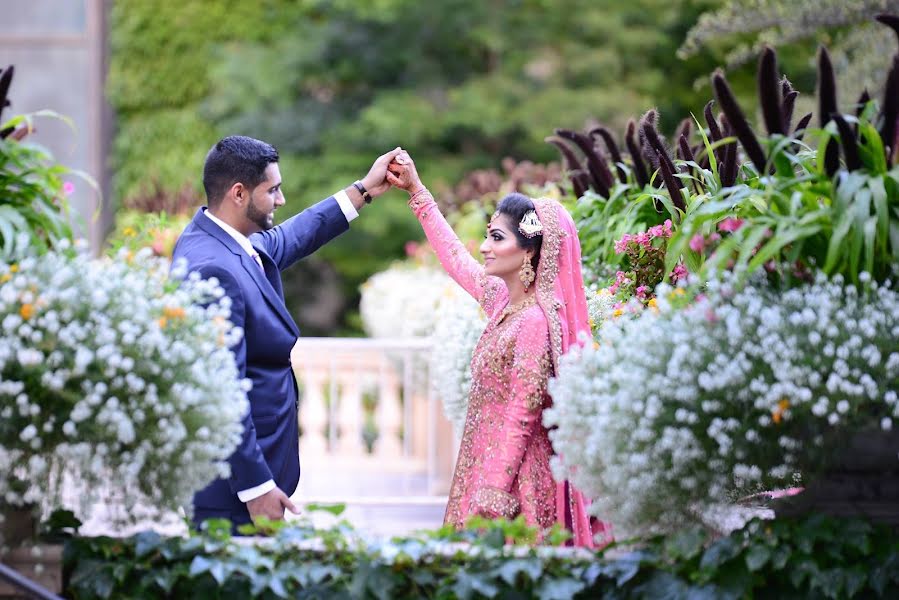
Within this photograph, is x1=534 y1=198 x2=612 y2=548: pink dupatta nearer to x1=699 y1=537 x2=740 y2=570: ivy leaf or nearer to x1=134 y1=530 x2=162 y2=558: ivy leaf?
x1=699 y1=537 x2=740 y2=570: ivy leaf

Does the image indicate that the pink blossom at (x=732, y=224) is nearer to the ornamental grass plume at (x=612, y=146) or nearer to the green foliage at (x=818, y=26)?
the ornamental grass plume at (x=612, y=146)

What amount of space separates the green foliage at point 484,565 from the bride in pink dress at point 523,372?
2.37 feet

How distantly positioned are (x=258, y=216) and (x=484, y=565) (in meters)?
1.65

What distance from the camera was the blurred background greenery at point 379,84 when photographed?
15867 mm

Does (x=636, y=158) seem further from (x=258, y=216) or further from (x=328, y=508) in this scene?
(x=328, y=508)

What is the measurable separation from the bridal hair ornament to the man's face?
2.72ft

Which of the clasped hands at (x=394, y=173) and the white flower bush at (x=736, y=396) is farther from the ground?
the clasped hands at (x=394, y=173)

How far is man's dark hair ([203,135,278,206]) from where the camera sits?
158 inches

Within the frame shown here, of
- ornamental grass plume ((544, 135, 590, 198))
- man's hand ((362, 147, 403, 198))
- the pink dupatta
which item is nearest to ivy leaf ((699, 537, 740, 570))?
the pink dupatta

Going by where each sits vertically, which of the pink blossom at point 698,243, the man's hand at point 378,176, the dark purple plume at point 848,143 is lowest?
the pink blossom at point 698,243

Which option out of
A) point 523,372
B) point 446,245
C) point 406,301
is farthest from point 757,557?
point 406,301

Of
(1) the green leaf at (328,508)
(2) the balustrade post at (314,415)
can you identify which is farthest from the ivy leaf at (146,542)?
(2) the balustrade post at (314,415)

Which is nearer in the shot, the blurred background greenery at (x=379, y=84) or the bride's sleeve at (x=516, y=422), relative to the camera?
the bride's sleeve at (x=516, y=422)

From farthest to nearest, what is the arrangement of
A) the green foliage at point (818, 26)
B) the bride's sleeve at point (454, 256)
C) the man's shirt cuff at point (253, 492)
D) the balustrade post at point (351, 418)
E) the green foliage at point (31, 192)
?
the green foliage at point (818, 26), the balustrade post at point (351, 418), the bride's sleeve at point (454, 256), the green foliage at point (31, 192), the man's shirt cuff at point (253, 492)
